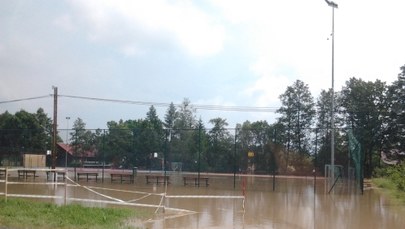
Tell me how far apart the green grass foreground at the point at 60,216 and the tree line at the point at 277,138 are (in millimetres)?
16006

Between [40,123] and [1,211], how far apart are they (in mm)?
64743

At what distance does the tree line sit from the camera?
1465 inches

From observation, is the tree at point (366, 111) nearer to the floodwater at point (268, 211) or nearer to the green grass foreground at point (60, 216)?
the floodwater at point (268, 211)

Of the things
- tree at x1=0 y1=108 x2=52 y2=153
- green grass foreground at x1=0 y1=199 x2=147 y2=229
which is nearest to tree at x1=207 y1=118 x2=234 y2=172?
tree at x1=0 y1=108 x2=52 y2=153

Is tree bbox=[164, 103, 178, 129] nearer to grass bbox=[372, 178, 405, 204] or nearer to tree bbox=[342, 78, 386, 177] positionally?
tree bbox=[342, 78, 386, 177]

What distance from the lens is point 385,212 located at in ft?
57.0

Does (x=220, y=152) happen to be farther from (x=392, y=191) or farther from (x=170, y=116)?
(x=170, y=116)

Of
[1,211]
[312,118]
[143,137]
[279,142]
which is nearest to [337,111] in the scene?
[312,118]

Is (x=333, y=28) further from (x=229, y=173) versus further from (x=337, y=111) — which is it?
(x=337, y=111)

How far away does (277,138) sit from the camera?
39.2 m

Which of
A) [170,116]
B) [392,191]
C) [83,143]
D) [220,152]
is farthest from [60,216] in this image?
[170,116]

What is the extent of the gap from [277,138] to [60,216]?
1125 inches

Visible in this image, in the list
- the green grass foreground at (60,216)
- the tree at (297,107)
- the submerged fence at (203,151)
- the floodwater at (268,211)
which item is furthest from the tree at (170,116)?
the green grass foreground at (60,216)

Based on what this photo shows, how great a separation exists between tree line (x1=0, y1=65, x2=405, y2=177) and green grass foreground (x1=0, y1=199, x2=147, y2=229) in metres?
16.0
